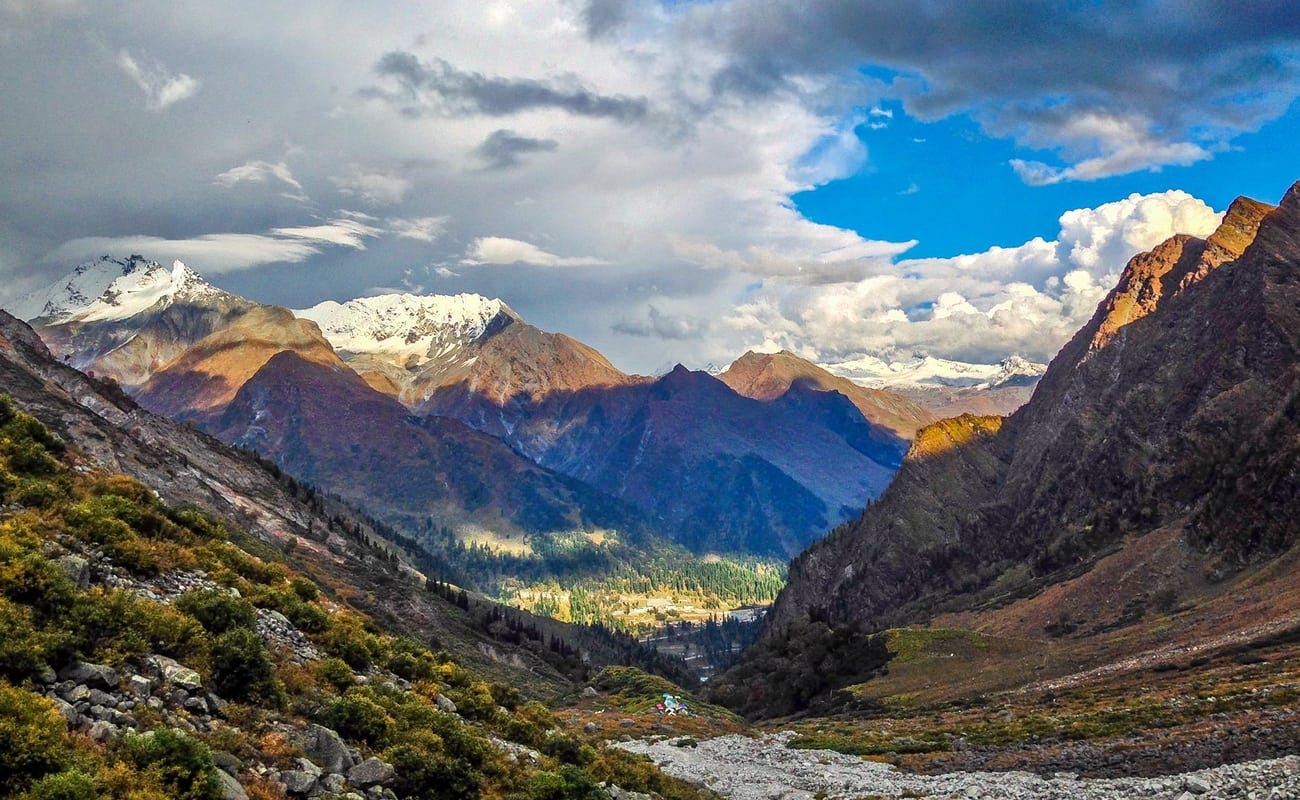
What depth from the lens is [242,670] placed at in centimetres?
2206

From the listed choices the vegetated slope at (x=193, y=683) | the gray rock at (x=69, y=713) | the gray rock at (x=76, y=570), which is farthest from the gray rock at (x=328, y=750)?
the gray rock at (x=76, y=570)

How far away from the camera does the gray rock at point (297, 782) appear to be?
18.4 meters

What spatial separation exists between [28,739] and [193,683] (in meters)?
5.72

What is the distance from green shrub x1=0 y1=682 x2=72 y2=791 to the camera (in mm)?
14160

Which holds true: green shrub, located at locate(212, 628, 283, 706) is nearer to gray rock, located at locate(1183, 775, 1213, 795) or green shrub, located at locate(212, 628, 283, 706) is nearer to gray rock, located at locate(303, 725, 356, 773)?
gray rock, located at locate(303, 725, 356, 773)

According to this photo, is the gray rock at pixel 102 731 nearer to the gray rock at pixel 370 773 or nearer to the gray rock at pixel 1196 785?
the gray rock at pixel 370 773

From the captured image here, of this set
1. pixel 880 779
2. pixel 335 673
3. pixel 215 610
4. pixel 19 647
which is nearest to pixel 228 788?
pixel 19 647

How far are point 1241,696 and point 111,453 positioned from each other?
144 m

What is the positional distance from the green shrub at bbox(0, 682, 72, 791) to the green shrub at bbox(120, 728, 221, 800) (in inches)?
47.8

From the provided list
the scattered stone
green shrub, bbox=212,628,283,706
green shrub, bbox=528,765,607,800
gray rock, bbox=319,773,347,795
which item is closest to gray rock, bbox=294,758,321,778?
gray rock, bbox=319,773,347,795

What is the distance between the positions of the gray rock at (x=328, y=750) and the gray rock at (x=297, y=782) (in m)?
1.60

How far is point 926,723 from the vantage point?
86.4 meters

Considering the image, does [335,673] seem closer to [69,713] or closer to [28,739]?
[69,713]

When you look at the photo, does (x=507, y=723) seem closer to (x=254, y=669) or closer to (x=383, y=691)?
(x=383, y=691)
